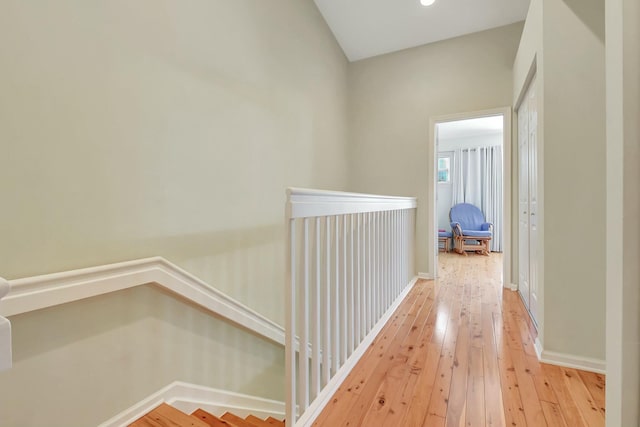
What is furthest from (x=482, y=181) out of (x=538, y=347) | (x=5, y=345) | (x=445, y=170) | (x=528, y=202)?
(x=5, y=345)

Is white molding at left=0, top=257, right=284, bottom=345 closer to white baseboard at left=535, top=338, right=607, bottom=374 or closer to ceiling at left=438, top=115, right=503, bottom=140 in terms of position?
white baseboard at left=535, top=338, right=607, bottom=374

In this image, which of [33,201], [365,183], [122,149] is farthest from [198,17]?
[365,183]

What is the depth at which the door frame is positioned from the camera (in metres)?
3.26

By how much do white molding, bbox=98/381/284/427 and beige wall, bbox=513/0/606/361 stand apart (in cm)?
195

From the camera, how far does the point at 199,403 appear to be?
171 centimetres

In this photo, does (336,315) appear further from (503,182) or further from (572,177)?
(503,182)

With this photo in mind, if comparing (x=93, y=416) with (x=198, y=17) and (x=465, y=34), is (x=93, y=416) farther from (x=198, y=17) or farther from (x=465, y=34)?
(x=465, y=34)

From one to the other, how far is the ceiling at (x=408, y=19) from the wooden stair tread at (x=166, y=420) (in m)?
3.84

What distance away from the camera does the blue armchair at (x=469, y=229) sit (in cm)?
569

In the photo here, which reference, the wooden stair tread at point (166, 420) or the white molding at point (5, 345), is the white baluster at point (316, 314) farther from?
the white molding at point (5, 345)

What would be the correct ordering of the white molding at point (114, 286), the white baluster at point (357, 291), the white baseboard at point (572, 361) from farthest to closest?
the white baluster at point (357, 291) < the white baseboard at point (572, 361) < the white molding at point (114, 286)

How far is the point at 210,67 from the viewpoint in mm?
1868

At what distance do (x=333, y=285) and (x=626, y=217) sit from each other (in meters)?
1.30

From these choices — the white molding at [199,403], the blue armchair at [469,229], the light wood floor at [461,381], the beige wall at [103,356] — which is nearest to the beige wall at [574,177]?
the light wood floor at [461,381]
